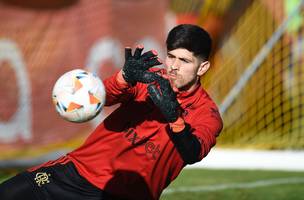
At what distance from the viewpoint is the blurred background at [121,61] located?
10.8m

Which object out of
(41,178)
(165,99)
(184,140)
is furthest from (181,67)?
(41,178)

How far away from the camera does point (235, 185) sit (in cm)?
760

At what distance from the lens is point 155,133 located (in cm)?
418

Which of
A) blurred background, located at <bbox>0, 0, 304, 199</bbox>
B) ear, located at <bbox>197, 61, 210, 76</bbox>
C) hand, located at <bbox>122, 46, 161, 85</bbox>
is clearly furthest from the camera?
blurred background, located at <bbox>0, 0, 304, 199</bbox>

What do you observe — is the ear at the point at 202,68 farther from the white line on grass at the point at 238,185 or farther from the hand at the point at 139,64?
the white line on grass at the point at 238,185

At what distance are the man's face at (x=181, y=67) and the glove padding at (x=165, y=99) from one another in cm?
42

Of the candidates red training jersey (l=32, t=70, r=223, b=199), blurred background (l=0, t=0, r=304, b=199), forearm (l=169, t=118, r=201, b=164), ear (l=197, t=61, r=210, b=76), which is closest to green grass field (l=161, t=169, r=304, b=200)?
blurred background (l=0, t=0, r=304, b=199)

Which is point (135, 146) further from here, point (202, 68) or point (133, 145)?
point (202, 68)

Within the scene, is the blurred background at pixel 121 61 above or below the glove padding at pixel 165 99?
below

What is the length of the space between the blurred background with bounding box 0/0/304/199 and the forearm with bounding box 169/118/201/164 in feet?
20.8

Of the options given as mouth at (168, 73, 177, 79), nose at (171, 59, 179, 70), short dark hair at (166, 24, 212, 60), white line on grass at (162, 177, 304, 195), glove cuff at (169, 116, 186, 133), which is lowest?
white line on grass at (162, 177, 304, 195)

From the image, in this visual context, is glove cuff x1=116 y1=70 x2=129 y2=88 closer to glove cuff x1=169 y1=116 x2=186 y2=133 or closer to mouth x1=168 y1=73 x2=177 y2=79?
mouth x1=168 y1=73 x2=177 y2=79

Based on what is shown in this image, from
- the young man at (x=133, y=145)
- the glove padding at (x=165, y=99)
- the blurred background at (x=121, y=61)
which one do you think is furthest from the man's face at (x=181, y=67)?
the blurred background at (x=121, y=61)

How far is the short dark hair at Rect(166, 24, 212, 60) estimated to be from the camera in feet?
13.5
